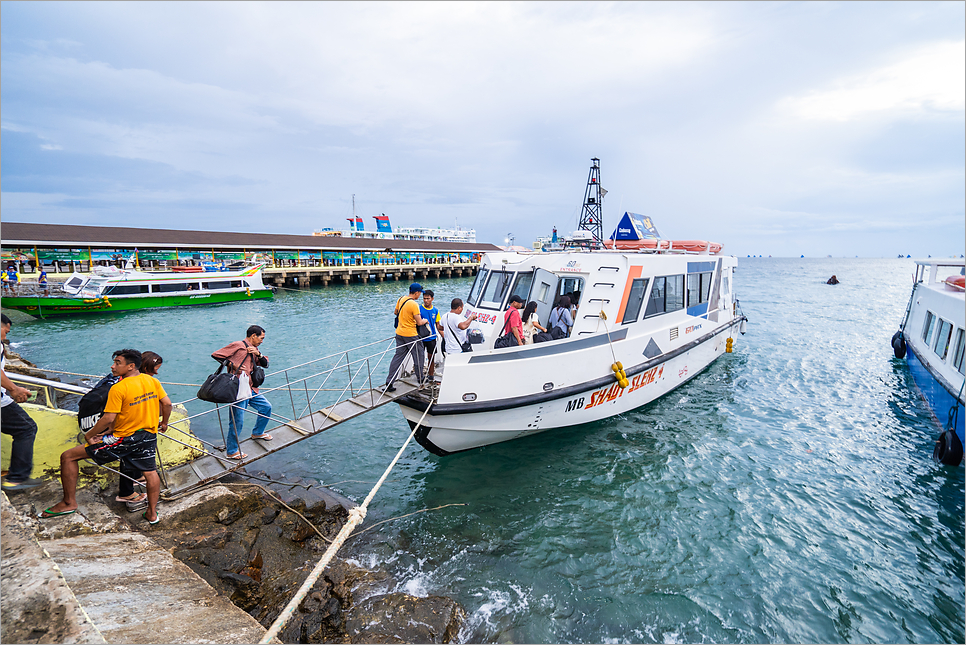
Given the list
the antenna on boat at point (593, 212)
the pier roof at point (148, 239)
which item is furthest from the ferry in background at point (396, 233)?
the antenna on boat at point (593, 212)

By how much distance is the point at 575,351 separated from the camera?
684cm

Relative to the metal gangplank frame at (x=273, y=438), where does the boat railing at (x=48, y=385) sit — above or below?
above

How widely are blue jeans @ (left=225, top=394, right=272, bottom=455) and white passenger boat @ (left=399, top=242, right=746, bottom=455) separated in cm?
186

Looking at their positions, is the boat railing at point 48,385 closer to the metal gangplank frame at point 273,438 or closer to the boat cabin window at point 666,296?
the metal gangplank frame at point 273,438

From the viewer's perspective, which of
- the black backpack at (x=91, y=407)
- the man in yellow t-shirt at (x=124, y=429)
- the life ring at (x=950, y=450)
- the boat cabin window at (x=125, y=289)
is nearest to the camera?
the man in yellow t-shirt at (x=124, y=429)

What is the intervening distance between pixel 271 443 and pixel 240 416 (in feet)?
1.88

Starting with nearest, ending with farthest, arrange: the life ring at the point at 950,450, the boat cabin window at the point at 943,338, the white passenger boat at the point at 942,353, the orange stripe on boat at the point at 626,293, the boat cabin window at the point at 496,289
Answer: the life ring at the point at 950,450 < the white passenger boat at the point at 942,353 < the orange stripe on boat at the point at 626,293 < the boat cabin window at the point at 496,289 < the boat cabin window at the point at 943,338

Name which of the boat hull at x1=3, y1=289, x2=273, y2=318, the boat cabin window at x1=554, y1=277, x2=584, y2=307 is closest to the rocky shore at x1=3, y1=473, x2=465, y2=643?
the boat cabin window at x1=554, y1=277, x2=584, y2=307

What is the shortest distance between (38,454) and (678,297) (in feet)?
35.6

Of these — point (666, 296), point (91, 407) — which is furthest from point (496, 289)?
point (91, 407)

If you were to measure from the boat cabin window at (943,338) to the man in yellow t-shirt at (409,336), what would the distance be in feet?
35.1

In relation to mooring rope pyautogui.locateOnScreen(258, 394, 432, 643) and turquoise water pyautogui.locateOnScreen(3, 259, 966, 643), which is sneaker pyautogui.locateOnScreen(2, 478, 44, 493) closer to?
turquoise water pyautogui.locateOnScreen(3, 259, 966, 643)

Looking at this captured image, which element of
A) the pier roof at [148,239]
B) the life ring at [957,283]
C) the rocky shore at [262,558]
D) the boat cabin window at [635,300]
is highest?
the pier roof at [148,239]

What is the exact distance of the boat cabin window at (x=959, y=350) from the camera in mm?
7774
